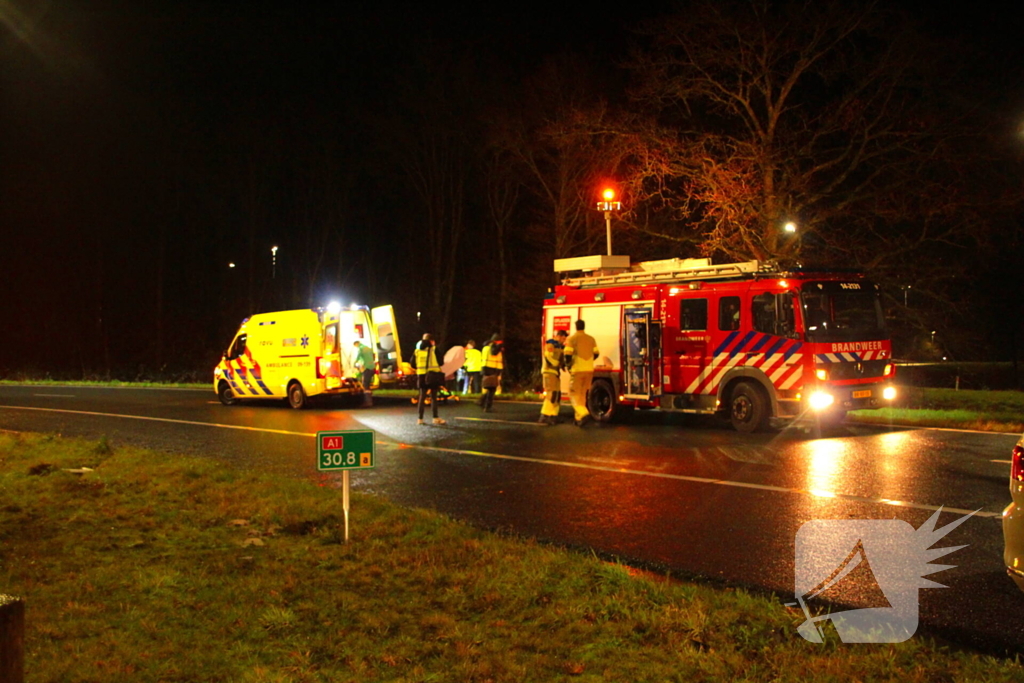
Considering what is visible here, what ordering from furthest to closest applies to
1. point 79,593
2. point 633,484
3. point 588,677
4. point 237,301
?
point 237,301
point 633,484
point 79,593
point 588,677

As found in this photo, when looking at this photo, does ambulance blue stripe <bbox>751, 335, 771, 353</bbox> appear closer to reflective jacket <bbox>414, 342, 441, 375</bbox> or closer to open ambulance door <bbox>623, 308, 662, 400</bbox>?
open ambulance door <bbox>623, 308, 662, 400</bbox>

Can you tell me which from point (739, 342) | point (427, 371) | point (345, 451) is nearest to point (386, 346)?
point (427, 371)

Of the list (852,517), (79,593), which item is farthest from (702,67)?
(79,593)

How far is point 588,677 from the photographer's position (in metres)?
4.52

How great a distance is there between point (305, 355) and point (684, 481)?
42.6 ft

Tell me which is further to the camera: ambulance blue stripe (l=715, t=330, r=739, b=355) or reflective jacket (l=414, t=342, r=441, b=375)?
reflective jacket (l=414, t=342, r=441, b=375)

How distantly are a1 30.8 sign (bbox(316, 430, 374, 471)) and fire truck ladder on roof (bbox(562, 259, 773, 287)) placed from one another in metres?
9.19

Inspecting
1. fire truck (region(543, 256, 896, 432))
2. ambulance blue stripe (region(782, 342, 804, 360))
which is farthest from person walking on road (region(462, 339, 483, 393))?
ambulance blue stripe (region(782, 342, 804, 360))

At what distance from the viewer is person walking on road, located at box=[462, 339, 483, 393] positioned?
2530 centimetres

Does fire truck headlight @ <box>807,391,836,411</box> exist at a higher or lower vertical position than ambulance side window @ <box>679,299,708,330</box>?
lower

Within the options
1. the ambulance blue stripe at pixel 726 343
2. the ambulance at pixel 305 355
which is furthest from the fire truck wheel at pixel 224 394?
the ambulance blue stripe at pixel 726 343

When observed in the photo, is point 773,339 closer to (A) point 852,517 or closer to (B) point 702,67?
(A) point 852,517

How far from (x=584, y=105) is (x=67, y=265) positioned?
42805 millimetres

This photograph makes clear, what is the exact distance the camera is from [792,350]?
14.3 metres
